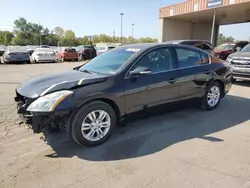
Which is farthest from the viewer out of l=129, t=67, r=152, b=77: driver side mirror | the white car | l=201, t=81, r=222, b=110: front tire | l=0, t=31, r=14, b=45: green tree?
l=0, t=31, r=14, b=45: green tree

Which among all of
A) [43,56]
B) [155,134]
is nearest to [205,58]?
[155,134]

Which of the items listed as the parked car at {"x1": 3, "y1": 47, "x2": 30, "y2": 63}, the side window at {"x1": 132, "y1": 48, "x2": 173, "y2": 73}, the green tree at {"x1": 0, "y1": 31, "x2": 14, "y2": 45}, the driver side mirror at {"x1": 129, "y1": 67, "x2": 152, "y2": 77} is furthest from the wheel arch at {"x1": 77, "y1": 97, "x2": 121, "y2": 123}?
the green tree at {"x1": 0, "y1": 31, "x2": 14, "y2": 45}

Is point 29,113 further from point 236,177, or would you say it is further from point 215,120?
point 215,120

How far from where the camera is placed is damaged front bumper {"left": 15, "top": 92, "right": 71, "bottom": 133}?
298 centimetres

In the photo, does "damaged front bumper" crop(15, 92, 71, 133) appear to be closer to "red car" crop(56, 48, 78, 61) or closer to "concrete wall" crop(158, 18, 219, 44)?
"red car" crop(56, 48, 78, 61)

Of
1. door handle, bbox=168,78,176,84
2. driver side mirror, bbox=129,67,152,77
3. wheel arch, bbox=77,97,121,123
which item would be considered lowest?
wheel arch, bbox=77,97,121,123

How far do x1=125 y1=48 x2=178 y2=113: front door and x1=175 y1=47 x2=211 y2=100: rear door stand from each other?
0.20 metres

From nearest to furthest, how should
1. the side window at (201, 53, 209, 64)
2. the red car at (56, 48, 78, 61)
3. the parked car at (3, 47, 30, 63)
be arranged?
the side window at (201, 53, 209, 64)
the parked car at (3, 47, 30, 63)
the red car at (56, 48, 78, 61)

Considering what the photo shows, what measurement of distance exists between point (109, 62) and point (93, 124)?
1.26 m

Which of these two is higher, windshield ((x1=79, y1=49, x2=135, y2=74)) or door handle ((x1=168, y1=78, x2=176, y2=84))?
windshield ((x1=79, y1=49, x2=135, y2=74))

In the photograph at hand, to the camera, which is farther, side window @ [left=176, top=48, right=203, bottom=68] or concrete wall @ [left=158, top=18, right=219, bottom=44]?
concrete wall @ [left=158, top=18, right=219, bottom=44]

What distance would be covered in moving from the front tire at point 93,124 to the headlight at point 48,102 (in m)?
0.31

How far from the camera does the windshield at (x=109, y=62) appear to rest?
12.4 ft

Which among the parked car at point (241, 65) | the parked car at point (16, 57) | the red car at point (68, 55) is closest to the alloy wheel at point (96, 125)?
the parked car at point (241, 65)
